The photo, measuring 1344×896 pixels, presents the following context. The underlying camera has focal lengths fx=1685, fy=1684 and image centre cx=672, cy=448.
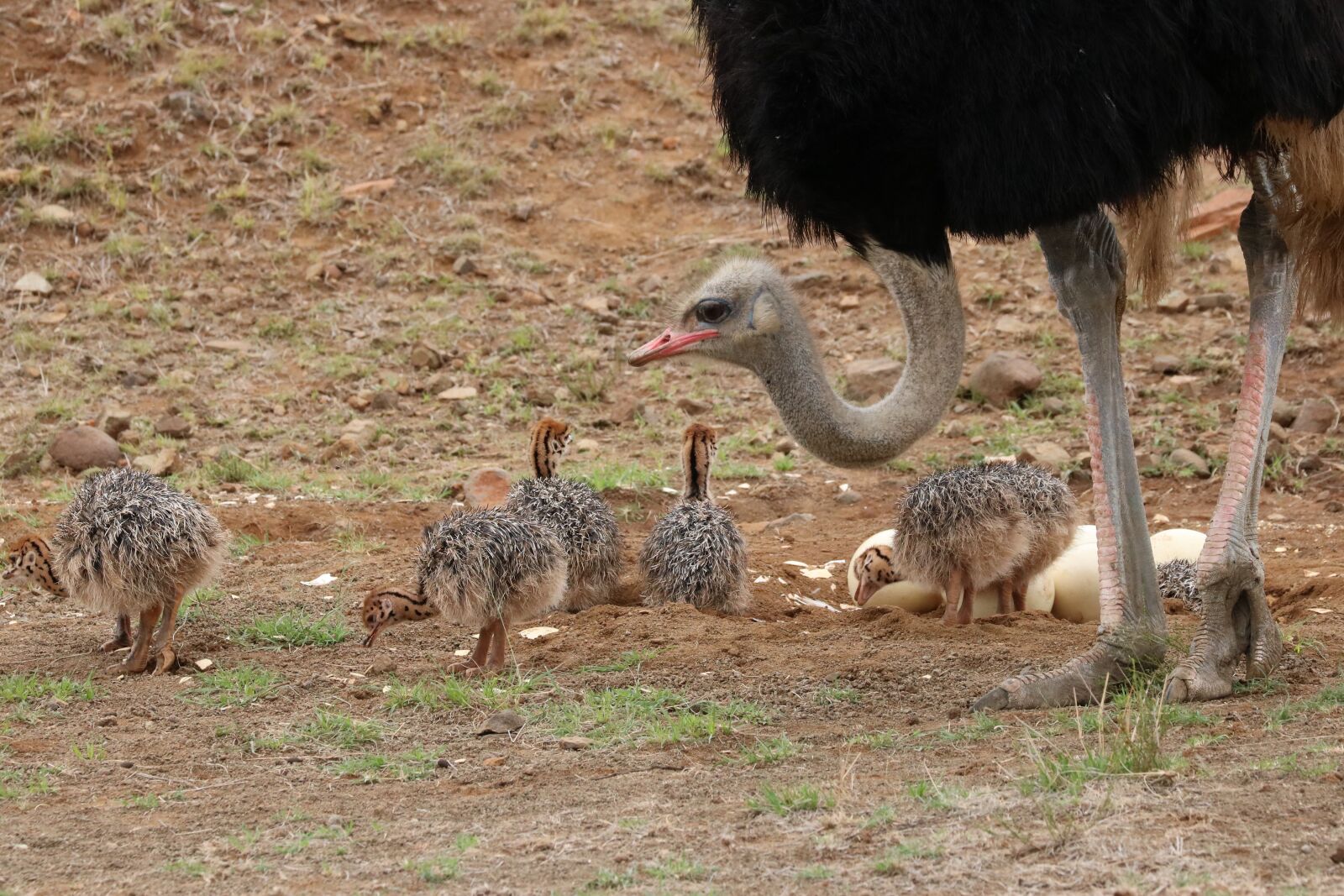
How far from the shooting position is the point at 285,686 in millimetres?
5523

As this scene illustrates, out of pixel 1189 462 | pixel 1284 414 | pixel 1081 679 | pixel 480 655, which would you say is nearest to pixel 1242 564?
pixel 1081 679

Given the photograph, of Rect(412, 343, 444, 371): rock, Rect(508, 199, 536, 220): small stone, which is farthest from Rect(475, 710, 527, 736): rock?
Rect(508, 199, 536, 220): small stone

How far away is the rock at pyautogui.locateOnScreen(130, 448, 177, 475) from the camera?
916 cm

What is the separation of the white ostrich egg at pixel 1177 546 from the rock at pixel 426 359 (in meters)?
5.42

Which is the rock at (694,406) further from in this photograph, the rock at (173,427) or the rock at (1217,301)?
the rock at (1217,301)

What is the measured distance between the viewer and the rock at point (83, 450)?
30.4 ft

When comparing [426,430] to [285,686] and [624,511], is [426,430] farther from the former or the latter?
[285,686]

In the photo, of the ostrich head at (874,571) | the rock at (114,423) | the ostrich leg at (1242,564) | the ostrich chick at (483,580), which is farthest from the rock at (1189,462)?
the rock at (114,423)

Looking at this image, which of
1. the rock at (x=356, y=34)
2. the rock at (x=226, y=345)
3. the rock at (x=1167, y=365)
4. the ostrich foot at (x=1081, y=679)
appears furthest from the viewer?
the rock at (x=356, y=34)

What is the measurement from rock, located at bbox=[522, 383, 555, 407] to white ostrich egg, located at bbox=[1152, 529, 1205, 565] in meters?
4.64

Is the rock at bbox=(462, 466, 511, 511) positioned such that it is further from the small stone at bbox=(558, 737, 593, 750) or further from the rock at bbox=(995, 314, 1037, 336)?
the rock at bbox=(995, 314, 1037, 336)

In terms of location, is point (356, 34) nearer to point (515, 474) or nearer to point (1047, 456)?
point (515, 474)

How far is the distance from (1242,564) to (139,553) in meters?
3.52

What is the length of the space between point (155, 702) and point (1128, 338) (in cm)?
748
